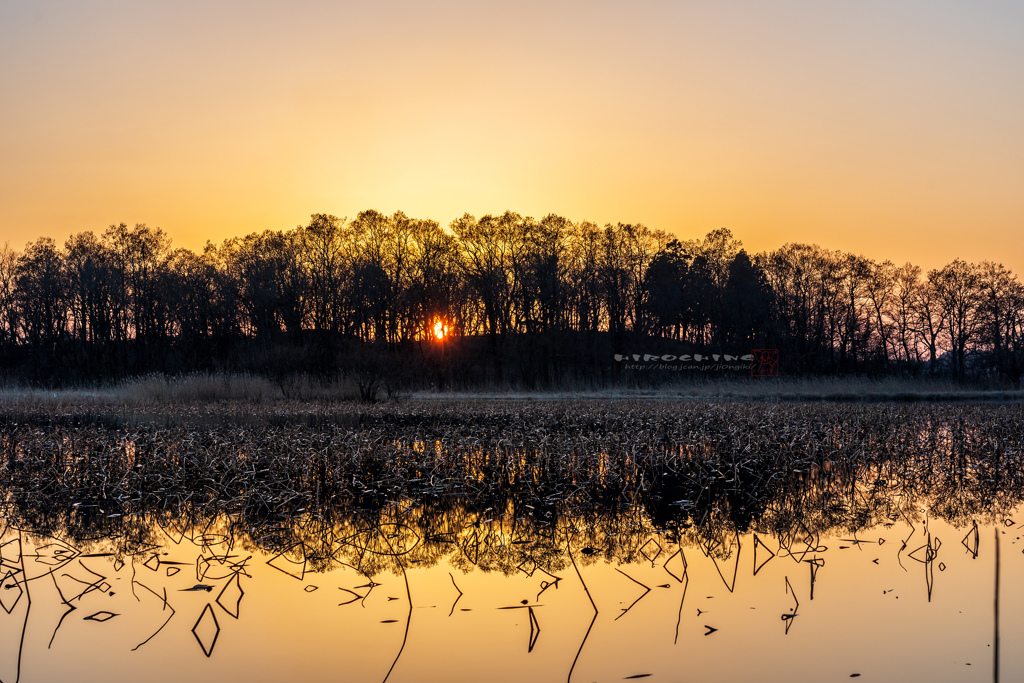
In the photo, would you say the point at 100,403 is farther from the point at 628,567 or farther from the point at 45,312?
the point at 45,312

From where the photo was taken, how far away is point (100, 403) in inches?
1069

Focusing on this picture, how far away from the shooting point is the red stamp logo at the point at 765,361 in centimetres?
5347

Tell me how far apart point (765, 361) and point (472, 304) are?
2245 cm

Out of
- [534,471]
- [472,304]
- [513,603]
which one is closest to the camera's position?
Result: [513,603]

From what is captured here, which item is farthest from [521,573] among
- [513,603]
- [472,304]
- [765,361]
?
[765,361]

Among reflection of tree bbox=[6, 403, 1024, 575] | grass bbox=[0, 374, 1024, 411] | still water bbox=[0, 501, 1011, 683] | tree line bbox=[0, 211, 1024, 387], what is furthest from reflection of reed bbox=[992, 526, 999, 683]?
tree line bbox=[0, 211, 1024, 387]

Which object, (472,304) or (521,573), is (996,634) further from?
(472,304)

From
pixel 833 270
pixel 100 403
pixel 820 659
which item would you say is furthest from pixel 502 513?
pixel 833 270

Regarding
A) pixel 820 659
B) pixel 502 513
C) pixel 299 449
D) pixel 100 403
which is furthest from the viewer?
pixel 100 403

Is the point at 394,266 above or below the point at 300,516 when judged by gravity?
above

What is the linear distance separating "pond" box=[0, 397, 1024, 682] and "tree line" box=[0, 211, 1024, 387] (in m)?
33.9

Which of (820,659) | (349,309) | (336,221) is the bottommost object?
(820,659)

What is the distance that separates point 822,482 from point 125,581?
7.44m

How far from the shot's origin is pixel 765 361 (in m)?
54.8
